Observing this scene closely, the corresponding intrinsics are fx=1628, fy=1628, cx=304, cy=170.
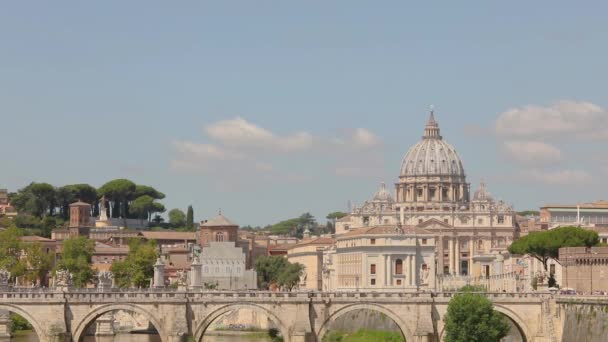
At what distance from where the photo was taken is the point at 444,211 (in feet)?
571

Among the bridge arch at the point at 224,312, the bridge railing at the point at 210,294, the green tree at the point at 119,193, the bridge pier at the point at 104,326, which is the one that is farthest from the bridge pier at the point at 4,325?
the green tree at the point at 119,193

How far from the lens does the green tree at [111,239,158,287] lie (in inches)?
4663

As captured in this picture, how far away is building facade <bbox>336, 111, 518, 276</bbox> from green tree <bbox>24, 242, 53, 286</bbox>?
37.5 meters

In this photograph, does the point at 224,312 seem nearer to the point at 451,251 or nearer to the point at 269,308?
the point at 269,308

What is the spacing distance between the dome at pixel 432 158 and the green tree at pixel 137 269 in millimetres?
62801

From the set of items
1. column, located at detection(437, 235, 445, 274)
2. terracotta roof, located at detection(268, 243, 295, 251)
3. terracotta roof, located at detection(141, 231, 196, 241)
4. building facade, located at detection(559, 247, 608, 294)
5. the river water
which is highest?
terracotta roof, located at detection(141, 231, 196, 241)

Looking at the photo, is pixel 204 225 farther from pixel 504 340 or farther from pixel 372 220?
pixel 504 340

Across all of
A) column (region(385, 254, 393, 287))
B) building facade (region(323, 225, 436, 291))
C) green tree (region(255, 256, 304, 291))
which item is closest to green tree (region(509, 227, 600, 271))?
building facade (region(323, 225, 436, 291))

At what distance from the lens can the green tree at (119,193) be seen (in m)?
185

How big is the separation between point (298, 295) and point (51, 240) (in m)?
79.6

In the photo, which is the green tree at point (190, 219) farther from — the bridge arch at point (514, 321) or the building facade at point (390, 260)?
the bridge arch at point (514, 321)

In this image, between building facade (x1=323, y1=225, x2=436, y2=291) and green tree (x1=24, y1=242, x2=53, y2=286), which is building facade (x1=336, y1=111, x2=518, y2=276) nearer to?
building facade (x1=323, y1=225, x2=436, y2=291)

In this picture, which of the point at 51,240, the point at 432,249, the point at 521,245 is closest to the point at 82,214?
the point at 51,240

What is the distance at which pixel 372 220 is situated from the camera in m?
166
